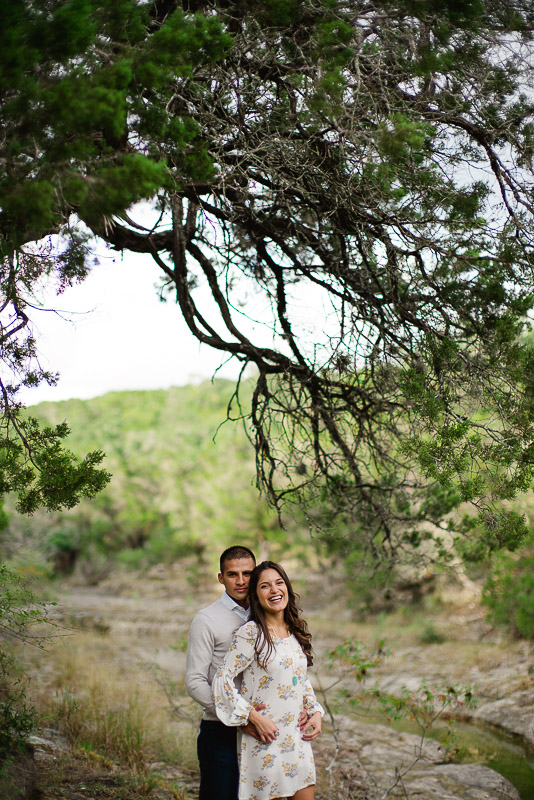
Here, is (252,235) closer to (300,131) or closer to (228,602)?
(300,131)

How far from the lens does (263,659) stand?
10.0 ft

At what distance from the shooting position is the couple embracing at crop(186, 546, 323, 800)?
2992mm

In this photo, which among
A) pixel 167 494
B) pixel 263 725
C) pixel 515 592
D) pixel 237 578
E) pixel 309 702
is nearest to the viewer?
pixel 263 725

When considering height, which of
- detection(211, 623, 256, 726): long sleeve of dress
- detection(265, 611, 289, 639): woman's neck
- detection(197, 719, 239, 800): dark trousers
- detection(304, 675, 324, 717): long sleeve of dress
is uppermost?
detection(265, 611, 289, 639): woman's neck

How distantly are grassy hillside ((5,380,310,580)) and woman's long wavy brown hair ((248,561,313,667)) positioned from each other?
52.3 feet

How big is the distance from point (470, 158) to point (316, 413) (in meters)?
2.30

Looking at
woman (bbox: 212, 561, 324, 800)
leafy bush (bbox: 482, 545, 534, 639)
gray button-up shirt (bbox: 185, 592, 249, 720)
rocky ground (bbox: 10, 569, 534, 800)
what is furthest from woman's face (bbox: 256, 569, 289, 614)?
leafy bush (bbox: 482, 545, 534, 639)

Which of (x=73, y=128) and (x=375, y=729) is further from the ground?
(x=73, y=128)

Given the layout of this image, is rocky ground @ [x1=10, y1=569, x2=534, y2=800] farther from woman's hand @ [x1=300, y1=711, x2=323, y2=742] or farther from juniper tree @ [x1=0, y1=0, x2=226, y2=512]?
Result: woman's hand @ [x1=300, y1=711, x2=323, y2=742]

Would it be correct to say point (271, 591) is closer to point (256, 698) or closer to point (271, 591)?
point (271, 591)

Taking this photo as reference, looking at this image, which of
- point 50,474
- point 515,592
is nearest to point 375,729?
point 515,592

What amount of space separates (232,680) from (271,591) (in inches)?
16.5

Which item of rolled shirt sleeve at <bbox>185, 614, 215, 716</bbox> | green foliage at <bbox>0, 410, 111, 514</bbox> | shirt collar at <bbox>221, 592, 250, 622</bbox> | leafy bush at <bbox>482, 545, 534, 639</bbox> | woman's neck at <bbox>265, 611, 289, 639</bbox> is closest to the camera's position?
rolled shirt sleeve at <bbox>185, 614, 215, 716</bbox>

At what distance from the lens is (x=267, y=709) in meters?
3.04
